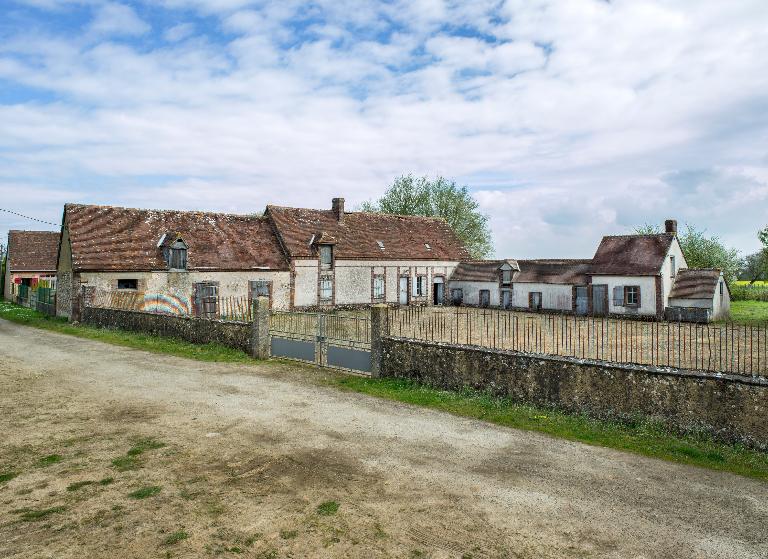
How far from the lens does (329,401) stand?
12.1 meters

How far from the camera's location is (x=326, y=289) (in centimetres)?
3697

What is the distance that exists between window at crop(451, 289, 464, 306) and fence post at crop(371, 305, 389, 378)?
2967 centimetres

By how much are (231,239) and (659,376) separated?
29138mm

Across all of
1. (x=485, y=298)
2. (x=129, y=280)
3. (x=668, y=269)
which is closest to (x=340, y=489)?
(x=129, y=280)

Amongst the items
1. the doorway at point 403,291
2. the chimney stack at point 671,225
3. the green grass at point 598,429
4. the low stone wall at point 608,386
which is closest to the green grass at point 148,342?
the green grass at point 598,429

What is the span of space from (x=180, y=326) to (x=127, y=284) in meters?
10.9

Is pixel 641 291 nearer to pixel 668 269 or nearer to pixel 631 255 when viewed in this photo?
pixel 668 269

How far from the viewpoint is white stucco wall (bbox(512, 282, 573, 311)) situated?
36688 mm

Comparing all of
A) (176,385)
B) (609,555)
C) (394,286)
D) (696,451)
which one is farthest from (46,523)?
(394,286)

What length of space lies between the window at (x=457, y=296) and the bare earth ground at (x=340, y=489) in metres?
32.2

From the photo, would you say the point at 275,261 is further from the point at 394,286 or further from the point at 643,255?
the point at 643,255

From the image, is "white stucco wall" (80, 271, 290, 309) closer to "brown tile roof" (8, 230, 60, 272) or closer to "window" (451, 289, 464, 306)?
"window" (451, 289, 464, 306)

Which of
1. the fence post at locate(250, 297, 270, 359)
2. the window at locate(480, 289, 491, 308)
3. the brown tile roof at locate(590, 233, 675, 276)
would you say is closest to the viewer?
the fence post at locate(250, 297, 270, 359)

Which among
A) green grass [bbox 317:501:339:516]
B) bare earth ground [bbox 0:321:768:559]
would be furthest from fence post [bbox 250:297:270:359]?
green grass [bbox 317:501:339:516]
